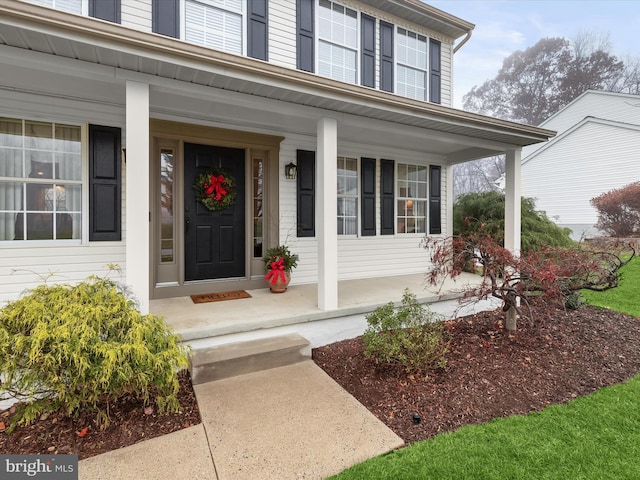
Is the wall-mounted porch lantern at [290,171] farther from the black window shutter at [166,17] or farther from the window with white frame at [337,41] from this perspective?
the black window shutter at [166,17]

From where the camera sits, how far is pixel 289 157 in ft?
16.9

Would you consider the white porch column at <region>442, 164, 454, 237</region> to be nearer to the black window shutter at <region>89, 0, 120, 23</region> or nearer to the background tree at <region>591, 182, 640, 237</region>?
the black window shutter at <region>89, 0, 120, 23</region>

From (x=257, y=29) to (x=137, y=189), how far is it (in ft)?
11.6

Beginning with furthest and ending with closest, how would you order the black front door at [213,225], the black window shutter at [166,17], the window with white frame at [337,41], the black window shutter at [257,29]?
the window with white frame at [337,41] → the black window shutter at [257,29] → the black front door at [213,225] → the black window shutter at [166,17]

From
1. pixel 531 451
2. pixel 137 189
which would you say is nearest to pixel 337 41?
pixel 137 189

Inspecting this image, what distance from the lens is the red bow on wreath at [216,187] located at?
14.8ft

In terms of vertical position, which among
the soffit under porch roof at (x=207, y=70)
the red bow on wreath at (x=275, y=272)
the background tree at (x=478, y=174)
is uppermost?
the background tree at (x=478, y=174)

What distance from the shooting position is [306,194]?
523 centimetres

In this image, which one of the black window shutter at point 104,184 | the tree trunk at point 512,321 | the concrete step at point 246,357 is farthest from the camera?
the black window shutter at point 104,184

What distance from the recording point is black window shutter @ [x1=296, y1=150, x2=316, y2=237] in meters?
5.18

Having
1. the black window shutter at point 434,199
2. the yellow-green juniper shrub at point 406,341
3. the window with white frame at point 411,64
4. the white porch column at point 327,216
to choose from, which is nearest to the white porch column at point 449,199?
the black window shutter at point 434,199

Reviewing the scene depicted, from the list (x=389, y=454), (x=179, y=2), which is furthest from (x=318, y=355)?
(x=179, y=2)

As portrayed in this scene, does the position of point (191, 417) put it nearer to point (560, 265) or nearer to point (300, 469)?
point (300, 469)

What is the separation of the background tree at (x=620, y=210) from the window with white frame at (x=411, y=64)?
10.1 metres
